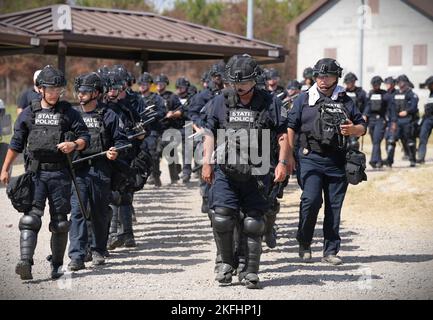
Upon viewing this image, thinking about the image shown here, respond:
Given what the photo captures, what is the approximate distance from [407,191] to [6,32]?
772 centimetres

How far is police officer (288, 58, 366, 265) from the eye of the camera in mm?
7996

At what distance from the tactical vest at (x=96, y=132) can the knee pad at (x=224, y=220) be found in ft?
5.60

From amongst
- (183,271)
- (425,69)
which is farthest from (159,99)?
(425,69)

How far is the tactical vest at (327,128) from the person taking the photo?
7934 mm

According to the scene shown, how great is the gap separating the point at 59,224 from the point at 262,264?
211 centimetres

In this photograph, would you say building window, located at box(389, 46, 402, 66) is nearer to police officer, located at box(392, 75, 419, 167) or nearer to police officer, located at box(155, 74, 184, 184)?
police officer, located at box(392, 75, 419, 167)

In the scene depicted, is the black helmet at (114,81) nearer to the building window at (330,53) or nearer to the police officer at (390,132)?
the police officer at (390,132)

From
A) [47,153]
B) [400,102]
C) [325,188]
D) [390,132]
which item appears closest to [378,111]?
[390,132]

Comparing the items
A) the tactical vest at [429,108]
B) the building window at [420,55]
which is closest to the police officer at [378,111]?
the tactical vest at [429,108]

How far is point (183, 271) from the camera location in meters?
7.91

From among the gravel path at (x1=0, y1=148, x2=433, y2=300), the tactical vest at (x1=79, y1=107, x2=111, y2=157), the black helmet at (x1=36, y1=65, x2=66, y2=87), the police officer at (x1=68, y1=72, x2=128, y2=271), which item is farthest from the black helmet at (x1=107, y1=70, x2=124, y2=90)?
the gravel path at (x1=0, y1=148, x2=433, y2=300)

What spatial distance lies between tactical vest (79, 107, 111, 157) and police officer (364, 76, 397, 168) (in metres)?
10.4

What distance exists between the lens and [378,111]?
58.2ft
